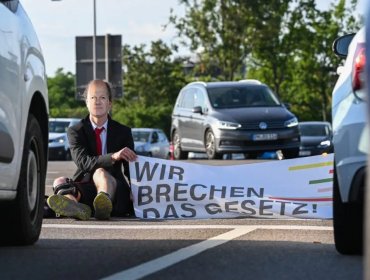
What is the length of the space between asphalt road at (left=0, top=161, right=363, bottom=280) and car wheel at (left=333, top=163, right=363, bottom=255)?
0.33ft

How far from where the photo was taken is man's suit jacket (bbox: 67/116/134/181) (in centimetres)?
1141

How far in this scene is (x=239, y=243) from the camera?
27.2ft

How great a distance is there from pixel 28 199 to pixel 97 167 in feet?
11.0

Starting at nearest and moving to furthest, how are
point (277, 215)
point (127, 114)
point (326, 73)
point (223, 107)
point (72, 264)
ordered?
point (72, 264)
point (277, 215)
point (223, 107)
point (326, 73)
point (127, 114)

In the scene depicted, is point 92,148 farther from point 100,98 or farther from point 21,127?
point 21,127

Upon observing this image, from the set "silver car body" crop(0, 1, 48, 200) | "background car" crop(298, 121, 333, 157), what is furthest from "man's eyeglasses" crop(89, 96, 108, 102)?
"background car" crop(298, 121, 333, 157)

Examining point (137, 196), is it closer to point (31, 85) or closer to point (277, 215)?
point (277, 215)

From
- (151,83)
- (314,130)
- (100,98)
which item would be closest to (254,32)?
(314,130)

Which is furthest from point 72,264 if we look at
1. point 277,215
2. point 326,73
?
point 326,73

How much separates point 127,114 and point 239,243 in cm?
7642

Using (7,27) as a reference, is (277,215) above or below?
below

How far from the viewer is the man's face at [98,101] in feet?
38.0

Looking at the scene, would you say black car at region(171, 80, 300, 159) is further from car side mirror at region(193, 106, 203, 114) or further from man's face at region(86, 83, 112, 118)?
man's face at region(86, 83, 112, 118)

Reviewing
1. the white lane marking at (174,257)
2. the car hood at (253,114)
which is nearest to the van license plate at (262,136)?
the car hood at (253,114)
